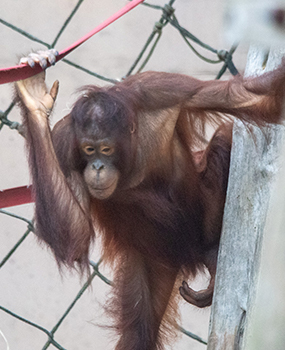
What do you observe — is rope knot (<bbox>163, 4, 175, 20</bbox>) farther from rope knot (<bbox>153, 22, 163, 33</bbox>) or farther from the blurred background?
the blurred background

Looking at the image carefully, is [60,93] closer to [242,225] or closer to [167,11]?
[167,11]

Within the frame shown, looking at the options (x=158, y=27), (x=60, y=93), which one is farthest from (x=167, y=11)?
(x=60, y=93)

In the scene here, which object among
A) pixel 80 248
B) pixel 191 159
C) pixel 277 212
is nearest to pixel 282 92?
pixel 191 159

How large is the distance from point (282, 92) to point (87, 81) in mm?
2052

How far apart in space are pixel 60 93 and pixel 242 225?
7.15 ft

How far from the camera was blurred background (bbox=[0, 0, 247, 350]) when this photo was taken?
3.34 metres

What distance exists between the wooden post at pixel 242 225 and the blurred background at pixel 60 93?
69.1 inches

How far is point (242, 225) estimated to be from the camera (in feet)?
4.51

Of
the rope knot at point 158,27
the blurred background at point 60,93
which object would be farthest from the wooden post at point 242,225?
the blurred background at point 60,93

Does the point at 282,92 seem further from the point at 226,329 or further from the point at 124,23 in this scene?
the point at 124,23

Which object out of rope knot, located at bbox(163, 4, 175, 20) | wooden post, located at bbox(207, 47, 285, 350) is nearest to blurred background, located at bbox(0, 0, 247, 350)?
rope knot, located at bbox(163, 4, 175, 20)

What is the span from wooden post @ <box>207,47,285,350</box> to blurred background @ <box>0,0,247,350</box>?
176cm

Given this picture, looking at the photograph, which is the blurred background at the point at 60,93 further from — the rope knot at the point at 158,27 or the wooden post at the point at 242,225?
the wooden post at the point at 242,225

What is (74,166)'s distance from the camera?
1.75 m
